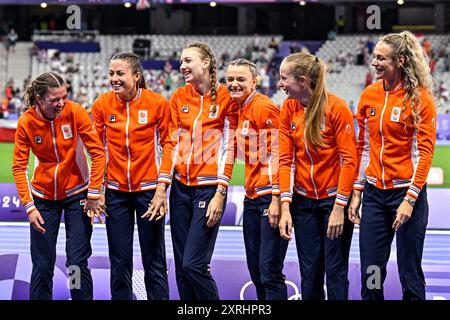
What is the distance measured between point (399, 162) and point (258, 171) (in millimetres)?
947

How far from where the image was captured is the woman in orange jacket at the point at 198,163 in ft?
18.1

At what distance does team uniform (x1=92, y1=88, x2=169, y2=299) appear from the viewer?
5.77 meters

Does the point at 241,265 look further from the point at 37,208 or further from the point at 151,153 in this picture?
the point at 37,208

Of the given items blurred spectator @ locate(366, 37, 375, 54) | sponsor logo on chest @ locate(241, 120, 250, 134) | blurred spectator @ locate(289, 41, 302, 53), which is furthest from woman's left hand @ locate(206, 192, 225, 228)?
blurred spectator @ locate(366, 37, 375, 54)

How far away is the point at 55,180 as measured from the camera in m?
5.77

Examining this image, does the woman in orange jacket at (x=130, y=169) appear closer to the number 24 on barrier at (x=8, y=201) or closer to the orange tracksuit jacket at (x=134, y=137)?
the orange tracksuit jacket at (x=134, y=137)

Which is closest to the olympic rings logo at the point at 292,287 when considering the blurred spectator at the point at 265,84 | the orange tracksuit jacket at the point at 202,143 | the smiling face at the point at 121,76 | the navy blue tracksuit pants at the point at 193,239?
the navy blue tracksuit pants at the point at 193,239

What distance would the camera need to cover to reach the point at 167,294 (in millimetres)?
5883

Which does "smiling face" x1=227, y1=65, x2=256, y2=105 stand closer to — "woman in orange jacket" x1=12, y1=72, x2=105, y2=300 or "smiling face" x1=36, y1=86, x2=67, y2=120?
"woman in orange jacket" x1=12, y1=72, x2=105, y2=300

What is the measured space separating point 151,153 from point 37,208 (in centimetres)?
88

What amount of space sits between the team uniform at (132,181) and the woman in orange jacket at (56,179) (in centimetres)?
13

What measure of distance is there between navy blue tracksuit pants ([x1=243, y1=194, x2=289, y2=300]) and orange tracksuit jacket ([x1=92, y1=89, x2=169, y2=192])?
2.47ft

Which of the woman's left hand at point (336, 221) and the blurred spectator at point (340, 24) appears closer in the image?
the woman's left hand at point (336, 221)
